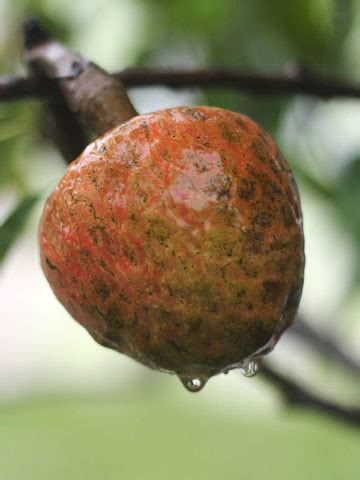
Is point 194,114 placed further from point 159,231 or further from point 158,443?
point 158,443

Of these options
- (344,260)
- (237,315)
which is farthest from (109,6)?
(237,315)

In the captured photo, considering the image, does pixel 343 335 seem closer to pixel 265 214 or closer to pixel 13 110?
pixel 13 110

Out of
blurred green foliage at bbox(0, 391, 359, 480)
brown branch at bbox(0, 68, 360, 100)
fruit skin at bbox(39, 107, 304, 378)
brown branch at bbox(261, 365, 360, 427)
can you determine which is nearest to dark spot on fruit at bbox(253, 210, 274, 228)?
fruit skin at bbox(39, 107, 304, 378)

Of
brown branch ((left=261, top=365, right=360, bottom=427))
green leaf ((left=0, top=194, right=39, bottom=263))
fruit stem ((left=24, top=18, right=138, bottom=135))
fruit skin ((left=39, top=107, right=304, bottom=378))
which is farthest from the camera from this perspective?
brown branch ((left=261, top=365, right=360, bottom=427))

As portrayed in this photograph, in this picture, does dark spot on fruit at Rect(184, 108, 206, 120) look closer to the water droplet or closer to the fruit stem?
the fruit stem

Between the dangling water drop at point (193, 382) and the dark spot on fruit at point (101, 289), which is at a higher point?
the dark spot on fruit at point (101, 289)

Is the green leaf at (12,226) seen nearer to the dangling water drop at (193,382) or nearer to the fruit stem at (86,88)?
the fruit stem at (86,88)

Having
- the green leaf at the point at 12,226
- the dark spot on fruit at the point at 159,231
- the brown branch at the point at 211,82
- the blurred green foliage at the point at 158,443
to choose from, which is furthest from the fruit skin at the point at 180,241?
the blurred green foliage at the point at 158,443
